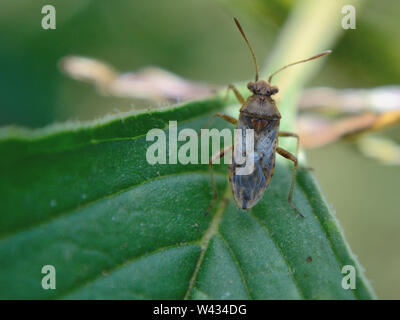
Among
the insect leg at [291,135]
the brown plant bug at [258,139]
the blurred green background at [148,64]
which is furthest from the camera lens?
the blurred green background at [148,64]

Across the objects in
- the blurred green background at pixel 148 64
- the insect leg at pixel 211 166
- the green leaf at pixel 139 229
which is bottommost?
the green leaf at pixel 139 229

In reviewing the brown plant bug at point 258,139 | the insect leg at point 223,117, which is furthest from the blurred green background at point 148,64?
the insect leg at point 223,117

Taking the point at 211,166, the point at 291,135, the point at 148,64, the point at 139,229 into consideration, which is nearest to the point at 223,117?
the point at 211,166

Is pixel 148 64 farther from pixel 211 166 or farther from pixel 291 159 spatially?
pixel 211 166

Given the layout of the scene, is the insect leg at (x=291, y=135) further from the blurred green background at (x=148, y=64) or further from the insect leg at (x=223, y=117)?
the blurred green background at (x=148, y=64)

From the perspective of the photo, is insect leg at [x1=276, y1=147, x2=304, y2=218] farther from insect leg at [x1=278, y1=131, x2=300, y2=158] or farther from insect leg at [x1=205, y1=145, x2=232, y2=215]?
insect leg at [x1=205, y1=145, x2=232, y2=215]

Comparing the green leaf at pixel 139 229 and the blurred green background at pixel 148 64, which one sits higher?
the blurred green background at pixel 148 64
